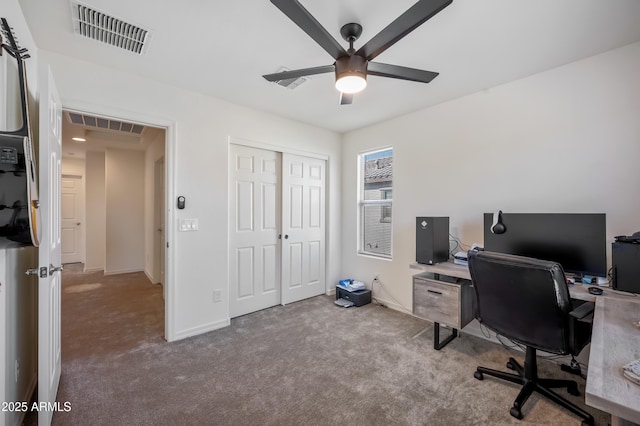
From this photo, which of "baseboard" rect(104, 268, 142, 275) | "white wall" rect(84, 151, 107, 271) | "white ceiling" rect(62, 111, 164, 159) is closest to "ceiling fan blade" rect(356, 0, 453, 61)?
"white ceiling" rect(62, 111, 164, 159)

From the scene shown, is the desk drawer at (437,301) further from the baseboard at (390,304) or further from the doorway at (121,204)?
the doorway at (121,204)

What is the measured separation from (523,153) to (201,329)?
3.62 m

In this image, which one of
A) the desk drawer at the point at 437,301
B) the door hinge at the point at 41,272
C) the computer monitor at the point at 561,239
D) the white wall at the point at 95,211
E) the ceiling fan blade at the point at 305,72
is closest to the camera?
the door hinge at the point at 41,272

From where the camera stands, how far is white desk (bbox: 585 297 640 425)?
73 cm

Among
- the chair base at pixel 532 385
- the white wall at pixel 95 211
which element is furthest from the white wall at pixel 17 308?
the white wall at pixel 95 211

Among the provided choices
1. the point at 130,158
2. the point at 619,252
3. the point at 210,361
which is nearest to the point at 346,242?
the point at 210,361

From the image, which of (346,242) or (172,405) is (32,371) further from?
(346,242)

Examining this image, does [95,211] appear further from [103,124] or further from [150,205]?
[103,124]

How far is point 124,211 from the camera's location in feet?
17.4

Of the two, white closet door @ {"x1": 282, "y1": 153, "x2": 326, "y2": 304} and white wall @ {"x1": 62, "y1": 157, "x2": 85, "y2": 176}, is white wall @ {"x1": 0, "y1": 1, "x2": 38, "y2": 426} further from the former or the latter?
white wall @ {"x1": 62, "y1": 157, "x2": 85, "y2": 176}

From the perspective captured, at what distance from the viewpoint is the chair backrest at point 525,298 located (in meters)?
1.53

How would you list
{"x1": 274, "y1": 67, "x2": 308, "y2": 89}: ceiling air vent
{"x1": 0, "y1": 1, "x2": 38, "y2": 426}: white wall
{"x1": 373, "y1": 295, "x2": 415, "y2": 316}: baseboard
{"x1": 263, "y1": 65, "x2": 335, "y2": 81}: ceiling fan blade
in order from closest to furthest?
{"x1": 0, "y1": 1, "x2": 38, "y2": 426}: white wall
{"x1": 263, "y1": 65, "x2": 335, "y2": 81}: ceiling fan blade
{"x1": 274, "y1": 67, "x2": 308, "y2": 89}: ceiling air vent
{"x1": 373, "y1": 295, "x2": 415, "y2": 316}: baseboard

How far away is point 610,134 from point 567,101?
16.2 inches

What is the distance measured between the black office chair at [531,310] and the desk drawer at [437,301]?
370 mm
